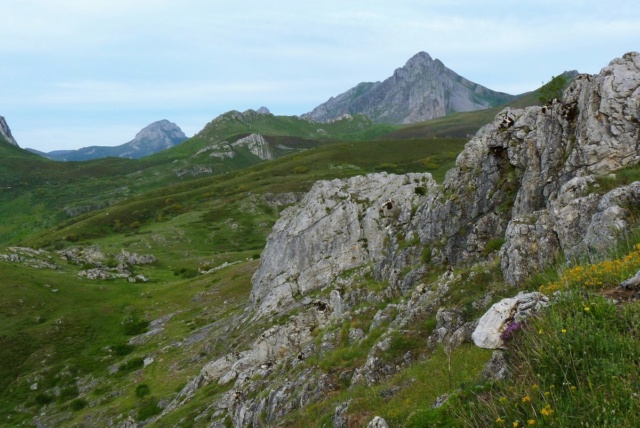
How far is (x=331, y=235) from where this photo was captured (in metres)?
61.3

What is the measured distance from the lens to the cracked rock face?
56.1 m

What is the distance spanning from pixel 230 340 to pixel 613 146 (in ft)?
157

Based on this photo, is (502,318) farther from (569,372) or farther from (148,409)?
(148,409)

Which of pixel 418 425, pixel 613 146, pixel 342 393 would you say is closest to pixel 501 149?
pixel 613 146

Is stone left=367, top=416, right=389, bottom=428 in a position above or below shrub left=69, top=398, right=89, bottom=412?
above

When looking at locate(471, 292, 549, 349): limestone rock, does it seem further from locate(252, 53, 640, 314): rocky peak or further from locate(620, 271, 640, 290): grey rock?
locate(252, 53, 640, 314): rocky peak

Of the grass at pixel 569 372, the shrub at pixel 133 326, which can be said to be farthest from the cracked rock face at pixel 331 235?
the grass at pixel 569 372

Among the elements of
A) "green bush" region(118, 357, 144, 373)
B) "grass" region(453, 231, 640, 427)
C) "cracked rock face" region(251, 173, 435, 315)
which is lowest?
"green bush" region(118, 357, 144, 373)

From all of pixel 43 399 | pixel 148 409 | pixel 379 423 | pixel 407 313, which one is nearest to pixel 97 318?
pixel 43 399

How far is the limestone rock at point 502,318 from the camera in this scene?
1004 cm

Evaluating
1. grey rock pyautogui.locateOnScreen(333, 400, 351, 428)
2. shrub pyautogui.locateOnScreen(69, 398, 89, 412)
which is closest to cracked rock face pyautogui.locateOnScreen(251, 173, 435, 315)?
shrub pyautogui.locateOnScreen(69, 398, 89, 412)

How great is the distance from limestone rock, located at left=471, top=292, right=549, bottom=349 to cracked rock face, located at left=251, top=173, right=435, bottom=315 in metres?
36.3

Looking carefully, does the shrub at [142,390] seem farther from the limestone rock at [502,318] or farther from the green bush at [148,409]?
the limestone rock at [502,318]

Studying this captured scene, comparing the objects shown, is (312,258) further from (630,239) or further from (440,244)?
(630,239)
